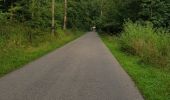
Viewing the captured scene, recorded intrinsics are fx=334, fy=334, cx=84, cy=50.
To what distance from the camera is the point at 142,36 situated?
2253 cm

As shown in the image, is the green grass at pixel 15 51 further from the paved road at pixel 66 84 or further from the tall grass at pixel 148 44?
the tall grass at pixel 148 44

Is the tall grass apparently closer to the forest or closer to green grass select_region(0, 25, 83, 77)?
the forest

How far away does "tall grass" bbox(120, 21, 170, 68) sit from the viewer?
57.3 feet

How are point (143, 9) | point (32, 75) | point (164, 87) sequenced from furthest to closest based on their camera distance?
1. point (143, 9)
2. point (32, 75)
3. point (164, 87)

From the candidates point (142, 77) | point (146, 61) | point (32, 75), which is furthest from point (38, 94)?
point (146, 61)

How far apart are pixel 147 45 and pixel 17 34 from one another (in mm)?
9487

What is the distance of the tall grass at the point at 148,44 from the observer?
688 inches

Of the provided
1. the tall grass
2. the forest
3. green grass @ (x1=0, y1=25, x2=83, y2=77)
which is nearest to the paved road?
the forest

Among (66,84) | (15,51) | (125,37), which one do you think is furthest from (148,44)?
(66,84)

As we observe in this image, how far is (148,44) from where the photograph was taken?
2020 cm

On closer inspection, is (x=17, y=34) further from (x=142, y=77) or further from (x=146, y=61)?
(x=142, y=77)

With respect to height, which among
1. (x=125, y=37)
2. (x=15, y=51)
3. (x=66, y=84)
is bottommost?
(x=15, y=51)

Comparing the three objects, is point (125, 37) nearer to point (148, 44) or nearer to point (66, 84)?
point (148, 44)

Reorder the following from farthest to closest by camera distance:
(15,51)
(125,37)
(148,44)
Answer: (125,37), (148,44), (15,51)
